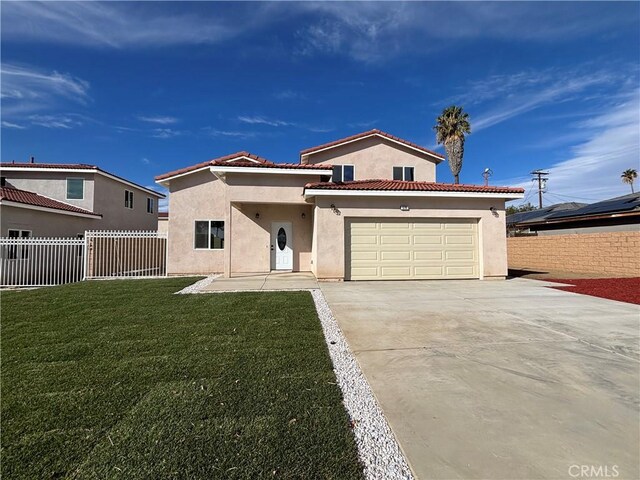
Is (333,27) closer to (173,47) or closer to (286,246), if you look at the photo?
(173,47)

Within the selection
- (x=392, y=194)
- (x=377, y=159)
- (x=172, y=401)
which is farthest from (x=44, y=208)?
(x=172, y=401)

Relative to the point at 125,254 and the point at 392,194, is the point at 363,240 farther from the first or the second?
the point at 125,254

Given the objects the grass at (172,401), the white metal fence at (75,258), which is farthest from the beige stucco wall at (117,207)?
the grass at (172,401)

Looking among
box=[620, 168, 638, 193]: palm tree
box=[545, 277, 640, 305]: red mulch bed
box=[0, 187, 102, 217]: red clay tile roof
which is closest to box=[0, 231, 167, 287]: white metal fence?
box=[0, 187, 102, 217]: red clay tile roof

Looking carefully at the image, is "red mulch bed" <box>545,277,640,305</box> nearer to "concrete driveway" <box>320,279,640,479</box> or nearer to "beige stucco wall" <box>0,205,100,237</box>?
"concrete driveway" <box>320,279,640,479</box>

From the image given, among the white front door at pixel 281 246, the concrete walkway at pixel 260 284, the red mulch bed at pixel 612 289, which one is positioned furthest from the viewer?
the white front door at pixel 281 246

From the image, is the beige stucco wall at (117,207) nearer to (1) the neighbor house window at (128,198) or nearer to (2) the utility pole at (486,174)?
(1) the neighbor house window at (128,198)

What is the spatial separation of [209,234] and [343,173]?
7.91 metres

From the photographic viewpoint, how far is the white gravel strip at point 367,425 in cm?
222

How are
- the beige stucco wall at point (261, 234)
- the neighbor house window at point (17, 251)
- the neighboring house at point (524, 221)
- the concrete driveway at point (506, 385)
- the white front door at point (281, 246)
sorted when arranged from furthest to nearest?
the neighboring house at point (524, 221) < the white front door at point (281, 246) < the beige stucco wall at point (261, 234) < the neighbor house window at point (17, 251) < the concrete driveway at point (506, 385)

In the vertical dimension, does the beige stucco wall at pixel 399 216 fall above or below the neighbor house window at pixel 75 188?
below

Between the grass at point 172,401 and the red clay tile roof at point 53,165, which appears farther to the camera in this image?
the red clay tile roof at point 53,165

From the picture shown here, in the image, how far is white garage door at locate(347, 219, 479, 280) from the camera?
39.0ft

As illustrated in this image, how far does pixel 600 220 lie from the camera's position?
19172 mm
